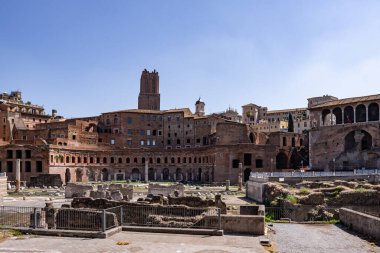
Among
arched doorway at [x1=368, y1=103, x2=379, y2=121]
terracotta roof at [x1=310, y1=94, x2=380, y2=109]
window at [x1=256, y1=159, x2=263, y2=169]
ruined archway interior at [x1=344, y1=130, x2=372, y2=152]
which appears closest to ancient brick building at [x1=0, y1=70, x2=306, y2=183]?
window at [x1=256, y1=159, x2=263, y2=169]

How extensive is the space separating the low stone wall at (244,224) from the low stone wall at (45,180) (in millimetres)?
50072

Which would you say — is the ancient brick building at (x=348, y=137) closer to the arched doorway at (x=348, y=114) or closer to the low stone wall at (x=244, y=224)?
the arched doorway at (x=348, y=114)

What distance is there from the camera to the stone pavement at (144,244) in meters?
13.3

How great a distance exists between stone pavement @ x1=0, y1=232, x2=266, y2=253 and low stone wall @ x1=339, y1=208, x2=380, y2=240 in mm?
4746

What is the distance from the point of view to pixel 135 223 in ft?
59.0

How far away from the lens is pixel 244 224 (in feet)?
52.2

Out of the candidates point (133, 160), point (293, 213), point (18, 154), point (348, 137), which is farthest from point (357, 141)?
point (18, 154)

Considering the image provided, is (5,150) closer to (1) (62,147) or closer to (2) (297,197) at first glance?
(1) (62,147)

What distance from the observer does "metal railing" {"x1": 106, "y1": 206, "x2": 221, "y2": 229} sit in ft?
54.1

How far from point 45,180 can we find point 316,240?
5329 centimetres

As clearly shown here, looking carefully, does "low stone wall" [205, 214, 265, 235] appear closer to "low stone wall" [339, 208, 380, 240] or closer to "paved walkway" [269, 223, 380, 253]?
"paved walkway" [269, 223, 380, 253]

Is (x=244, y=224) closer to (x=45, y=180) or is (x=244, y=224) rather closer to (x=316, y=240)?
(x=316, y=240)

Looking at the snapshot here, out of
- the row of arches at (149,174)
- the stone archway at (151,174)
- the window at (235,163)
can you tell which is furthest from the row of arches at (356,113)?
the stone archway at (151,174)

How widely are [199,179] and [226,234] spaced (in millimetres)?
62158
